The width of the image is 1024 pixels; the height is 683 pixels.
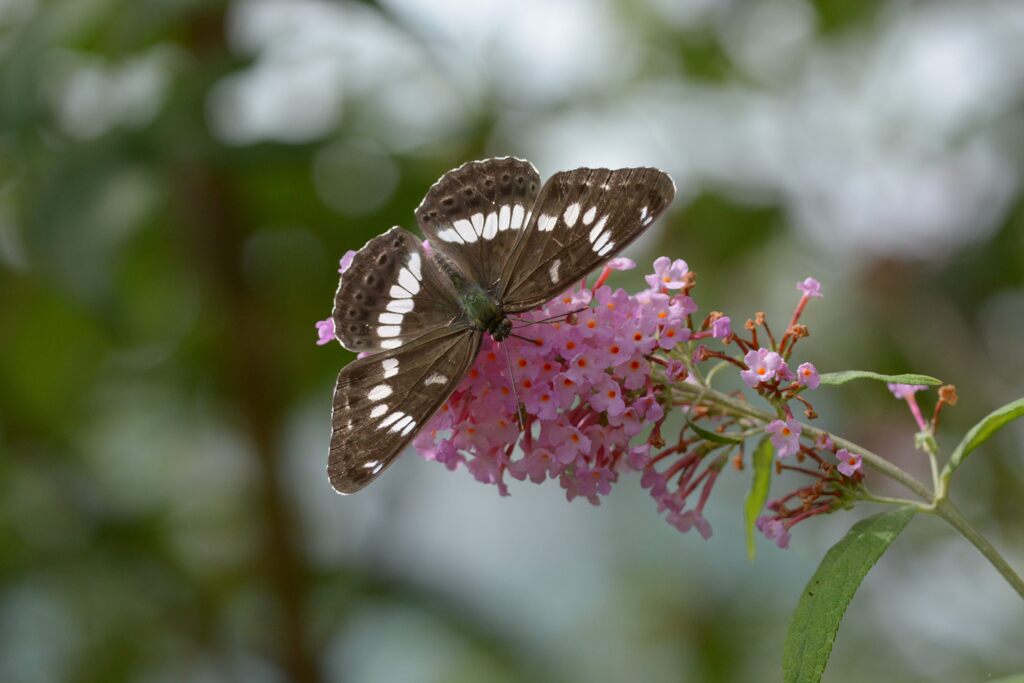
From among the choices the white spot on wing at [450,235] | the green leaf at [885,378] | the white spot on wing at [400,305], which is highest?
the white spot on wing at [450,235]

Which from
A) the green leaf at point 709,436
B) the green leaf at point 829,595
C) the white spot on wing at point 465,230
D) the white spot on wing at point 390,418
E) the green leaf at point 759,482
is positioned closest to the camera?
the green leaf at point 829,595

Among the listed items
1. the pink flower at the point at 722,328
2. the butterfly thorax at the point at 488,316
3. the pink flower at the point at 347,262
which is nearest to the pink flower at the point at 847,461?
the pink flower at the point at 722,328

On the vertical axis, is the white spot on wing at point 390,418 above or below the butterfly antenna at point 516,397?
below

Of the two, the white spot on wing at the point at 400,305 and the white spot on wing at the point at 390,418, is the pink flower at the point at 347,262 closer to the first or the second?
the white spot on wing at the point at 400,305

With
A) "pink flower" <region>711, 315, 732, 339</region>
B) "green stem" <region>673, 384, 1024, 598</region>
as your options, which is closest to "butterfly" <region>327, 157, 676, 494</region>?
"pink flower" <region>711, 315, 732, 339</region>

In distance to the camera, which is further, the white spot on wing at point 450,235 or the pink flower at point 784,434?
the white spot on wing at point 450,235

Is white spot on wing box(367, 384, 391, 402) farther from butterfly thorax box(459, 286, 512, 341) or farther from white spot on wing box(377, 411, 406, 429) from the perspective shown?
butterfly thorax box(459, 286, 512, 341)

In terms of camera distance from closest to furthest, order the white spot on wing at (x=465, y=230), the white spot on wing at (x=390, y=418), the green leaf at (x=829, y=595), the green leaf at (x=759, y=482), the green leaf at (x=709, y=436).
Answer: the green leaf at (x=829, y=595)
the green leaf at (x=709, y=436)
the white spot on wing at (x=390, y=418)
the green leaf at (x=759, y=482)
the white spot on wing at (x=465, y=230)

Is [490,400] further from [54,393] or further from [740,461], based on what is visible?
[54,393]

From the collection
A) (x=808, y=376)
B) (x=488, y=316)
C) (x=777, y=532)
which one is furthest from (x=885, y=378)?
(x=488, y=316)
